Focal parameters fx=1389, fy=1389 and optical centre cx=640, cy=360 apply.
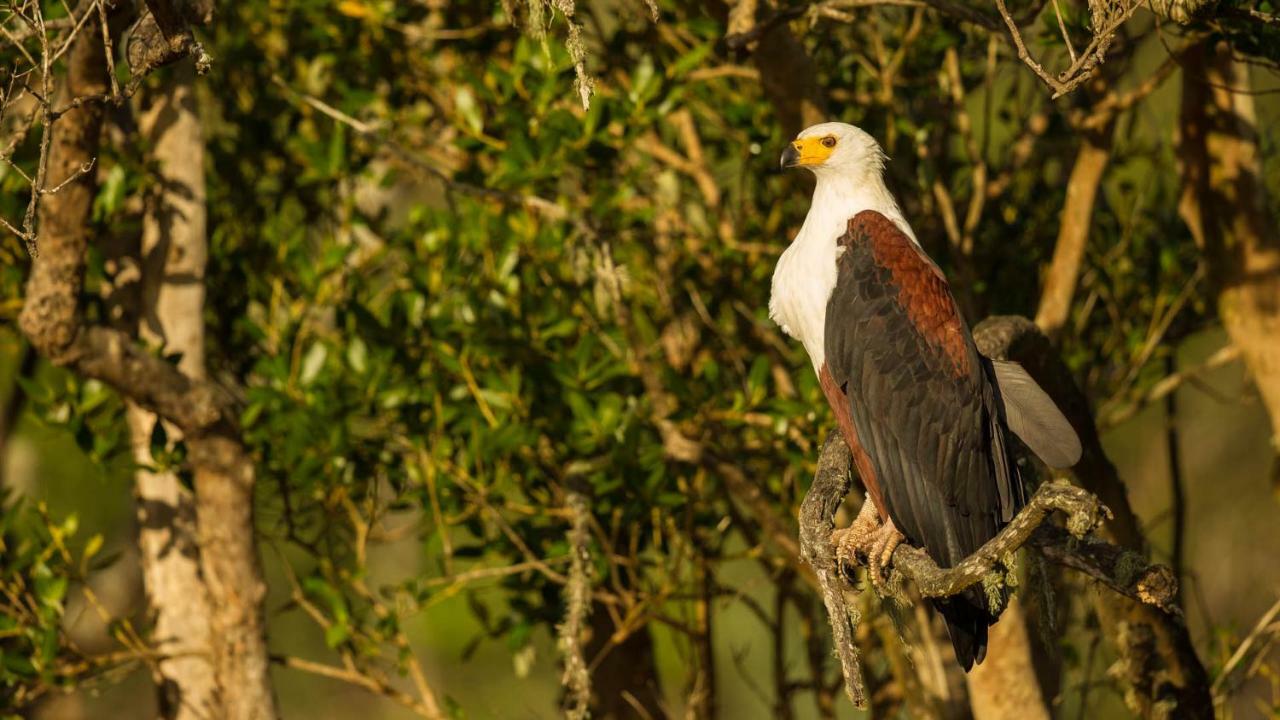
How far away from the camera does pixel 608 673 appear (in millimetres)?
5879

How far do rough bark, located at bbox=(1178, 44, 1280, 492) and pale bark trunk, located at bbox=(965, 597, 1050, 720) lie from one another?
132 cm

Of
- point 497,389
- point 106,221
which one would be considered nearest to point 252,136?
point 106,221

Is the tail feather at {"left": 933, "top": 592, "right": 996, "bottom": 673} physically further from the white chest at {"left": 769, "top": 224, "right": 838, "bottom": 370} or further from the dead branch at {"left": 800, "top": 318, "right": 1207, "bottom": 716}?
the white chest at {"left": 769, "top": 224, "right": 838, "bottom": 370}

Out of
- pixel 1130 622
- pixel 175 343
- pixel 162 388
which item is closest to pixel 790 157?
pixel 1130 622

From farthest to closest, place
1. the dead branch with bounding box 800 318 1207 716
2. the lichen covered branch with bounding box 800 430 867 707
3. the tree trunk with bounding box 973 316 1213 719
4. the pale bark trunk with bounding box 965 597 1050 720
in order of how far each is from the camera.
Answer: the pale bark trunk with bounding box 965 597 1050 720 < the tree trunk with bounding box 973 316 1213 719 < the lichen covered branch with bounding box 800 430 867 707 < the dead branch with bounding box 800 318 1207 716

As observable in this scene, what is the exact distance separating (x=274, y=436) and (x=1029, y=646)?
8.95 feet

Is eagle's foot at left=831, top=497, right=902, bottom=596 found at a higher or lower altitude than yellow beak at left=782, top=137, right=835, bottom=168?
lower

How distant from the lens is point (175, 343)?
4965mm

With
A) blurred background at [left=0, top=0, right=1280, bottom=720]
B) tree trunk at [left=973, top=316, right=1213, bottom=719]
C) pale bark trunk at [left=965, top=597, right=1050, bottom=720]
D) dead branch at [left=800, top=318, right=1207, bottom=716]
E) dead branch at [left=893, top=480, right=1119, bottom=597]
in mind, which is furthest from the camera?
pale bark trunk at [left=965, top=597, right=1050, bottom=720]

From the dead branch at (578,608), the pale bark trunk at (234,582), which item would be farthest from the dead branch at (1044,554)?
the pale bark trunk at (234,582)

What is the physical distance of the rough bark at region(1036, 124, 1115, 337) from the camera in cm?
483

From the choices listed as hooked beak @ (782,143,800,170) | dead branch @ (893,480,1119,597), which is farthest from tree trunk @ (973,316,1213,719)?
dead branch @ (893,480,1119,597)

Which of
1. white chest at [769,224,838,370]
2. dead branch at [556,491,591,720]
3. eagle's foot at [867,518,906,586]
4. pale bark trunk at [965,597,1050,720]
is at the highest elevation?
white chest at [769,224,838,370]

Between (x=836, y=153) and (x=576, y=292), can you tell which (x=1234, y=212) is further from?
(x=576, y=292)
